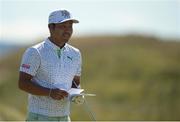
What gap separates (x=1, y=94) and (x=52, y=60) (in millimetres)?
34413

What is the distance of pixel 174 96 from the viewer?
38.0 m

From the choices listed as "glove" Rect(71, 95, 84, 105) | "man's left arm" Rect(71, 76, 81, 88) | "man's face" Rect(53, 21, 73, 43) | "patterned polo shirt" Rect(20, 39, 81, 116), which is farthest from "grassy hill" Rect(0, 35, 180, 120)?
"man's face" Rect(53, 21, 73, 43)

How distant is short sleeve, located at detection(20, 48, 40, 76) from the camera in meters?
7.39

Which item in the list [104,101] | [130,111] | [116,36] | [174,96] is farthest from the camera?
[116,36]

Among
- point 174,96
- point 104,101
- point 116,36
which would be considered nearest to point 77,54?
point 174,96

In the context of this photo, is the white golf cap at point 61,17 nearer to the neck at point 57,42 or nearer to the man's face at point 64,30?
the man's face at point 64,30

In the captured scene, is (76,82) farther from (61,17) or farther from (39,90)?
(61,17)

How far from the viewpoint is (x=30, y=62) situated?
7.39 metres

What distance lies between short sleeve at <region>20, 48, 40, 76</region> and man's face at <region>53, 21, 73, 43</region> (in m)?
0.33

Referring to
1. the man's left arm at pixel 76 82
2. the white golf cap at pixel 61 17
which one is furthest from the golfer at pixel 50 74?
the man's left arm at pixel 76 82

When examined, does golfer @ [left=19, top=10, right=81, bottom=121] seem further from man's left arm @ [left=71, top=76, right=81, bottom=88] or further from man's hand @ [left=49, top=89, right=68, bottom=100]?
man's left arm @ [left=71, top=76, right=81, bottom=88]

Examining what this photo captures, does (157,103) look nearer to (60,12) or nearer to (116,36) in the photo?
(116,36)

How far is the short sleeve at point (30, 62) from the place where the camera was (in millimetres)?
7391

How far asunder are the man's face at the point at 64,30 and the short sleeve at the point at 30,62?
330 millimetres
